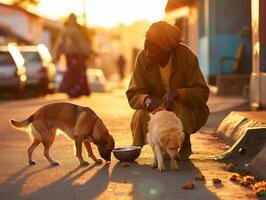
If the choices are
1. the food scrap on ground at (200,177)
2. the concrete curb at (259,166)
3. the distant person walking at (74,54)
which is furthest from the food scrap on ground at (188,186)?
the distant person walking at (74,54)

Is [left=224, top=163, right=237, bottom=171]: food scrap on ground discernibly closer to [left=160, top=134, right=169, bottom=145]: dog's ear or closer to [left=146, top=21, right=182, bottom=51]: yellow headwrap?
[left=160, top=134, right=169, bottom=145]: dog's ear

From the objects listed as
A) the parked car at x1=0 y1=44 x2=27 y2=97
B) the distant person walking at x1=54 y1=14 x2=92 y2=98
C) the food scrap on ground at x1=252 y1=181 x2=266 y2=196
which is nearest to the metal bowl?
the food scrap on ground at x1=252 y1=181 x2=266 y2=196

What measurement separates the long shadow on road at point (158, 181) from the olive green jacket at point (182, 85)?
1.85 feet

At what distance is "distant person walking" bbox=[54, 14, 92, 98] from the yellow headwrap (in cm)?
1315

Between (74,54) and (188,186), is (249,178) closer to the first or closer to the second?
(188,186)

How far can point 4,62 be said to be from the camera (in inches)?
982

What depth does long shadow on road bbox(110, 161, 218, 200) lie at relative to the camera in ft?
19.9

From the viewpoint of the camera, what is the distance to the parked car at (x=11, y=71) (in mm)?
24719

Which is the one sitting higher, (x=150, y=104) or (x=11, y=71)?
(x=150, y=104)

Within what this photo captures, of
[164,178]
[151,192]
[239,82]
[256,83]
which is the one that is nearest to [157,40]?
[164,178]

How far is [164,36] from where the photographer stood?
7773 millimetres

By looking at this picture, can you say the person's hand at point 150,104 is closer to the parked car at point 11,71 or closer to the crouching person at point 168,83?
the crouching person at point 168,83

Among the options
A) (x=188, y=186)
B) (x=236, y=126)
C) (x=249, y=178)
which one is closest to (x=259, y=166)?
(x=249, y=178)

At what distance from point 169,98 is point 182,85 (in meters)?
0.60
